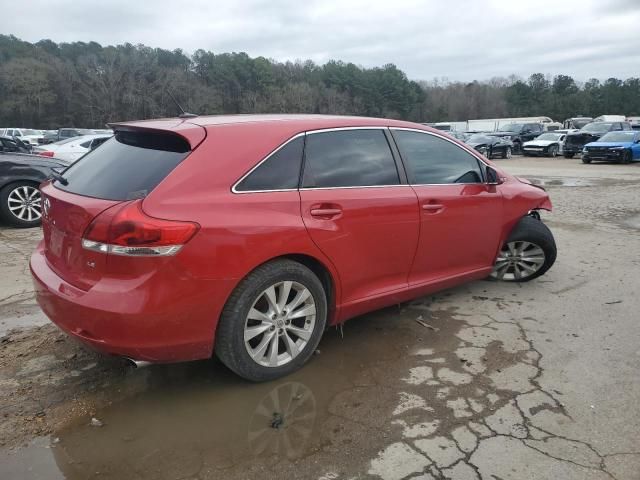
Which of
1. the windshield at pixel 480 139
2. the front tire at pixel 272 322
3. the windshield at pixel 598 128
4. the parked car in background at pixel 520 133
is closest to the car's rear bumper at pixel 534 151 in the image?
the windshield at pixel 598 128

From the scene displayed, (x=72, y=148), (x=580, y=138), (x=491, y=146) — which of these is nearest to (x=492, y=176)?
(x=72, y=148)

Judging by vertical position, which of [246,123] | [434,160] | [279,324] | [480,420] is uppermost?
[246,123]

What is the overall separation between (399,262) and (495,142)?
2680 centimetres

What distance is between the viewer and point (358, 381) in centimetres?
328

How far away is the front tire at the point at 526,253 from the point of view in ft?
15.8

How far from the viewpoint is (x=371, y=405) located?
299 centimetres

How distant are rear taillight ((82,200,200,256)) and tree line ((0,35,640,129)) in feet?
161

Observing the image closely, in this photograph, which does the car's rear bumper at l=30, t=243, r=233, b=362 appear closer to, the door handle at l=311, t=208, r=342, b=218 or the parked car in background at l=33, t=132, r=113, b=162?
the door handle at l=311, t=208, r=342, b=218

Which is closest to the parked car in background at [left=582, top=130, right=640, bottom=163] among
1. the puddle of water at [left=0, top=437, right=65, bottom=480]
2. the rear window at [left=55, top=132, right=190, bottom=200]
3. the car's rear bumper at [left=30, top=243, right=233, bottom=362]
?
the rear window at [left=55, top=132, right=190, bottom=200]

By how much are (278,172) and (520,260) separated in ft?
9.67

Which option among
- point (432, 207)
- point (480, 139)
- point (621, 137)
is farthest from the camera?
point (480, 139)

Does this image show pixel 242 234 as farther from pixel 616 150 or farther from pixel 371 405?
pixel 616 150

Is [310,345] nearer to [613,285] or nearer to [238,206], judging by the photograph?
[238,206]

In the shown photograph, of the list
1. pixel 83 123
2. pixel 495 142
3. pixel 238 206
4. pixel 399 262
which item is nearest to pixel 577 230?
pixel 399 262
